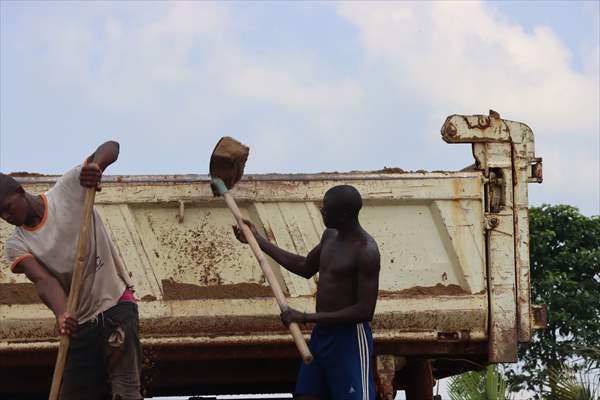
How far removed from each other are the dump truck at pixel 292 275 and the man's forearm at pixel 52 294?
1.35 meters

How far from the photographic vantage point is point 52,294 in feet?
17.3

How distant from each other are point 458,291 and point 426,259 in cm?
24

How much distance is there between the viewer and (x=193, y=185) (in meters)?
6.66

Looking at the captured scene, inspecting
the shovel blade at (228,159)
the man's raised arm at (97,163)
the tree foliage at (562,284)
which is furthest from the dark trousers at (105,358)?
the tree foliage at (562,284)

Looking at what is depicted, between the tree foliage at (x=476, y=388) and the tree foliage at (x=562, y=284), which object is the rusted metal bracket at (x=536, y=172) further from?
→ the tree foliage at (x=562, y=284)

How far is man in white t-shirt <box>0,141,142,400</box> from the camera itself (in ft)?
17.3

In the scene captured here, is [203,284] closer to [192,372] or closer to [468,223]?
[192,372]

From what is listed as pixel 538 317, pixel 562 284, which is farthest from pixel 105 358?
pixel 562 284

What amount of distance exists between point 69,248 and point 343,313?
48.2 inches

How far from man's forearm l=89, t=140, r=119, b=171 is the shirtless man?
3.27ft

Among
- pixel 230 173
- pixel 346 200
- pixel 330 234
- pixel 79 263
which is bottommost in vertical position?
pixel 79 263

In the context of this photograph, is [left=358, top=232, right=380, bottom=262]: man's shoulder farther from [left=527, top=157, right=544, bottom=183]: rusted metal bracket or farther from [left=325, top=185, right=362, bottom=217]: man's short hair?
[left=527, top=157, right=544, bottom=183]: rusted metal bracket

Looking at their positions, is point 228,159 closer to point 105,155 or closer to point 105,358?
point 105,155

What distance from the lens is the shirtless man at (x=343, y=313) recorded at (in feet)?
18.2
